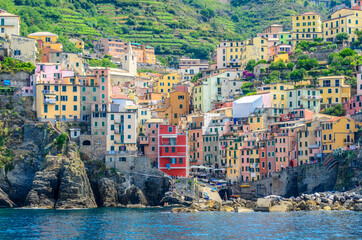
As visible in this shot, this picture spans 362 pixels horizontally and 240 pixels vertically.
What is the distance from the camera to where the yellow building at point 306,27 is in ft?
518

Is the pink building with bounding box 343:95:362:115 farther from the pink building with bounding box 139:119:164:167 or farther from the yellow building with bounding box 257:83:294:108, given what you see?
the pink building with bounding box 139:119:164:167

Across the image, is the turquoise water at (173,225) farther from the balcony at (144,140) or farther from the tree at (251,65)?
the tree at (251,65)

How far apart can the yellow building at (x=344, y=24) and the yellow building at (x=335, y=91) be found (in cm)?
2414

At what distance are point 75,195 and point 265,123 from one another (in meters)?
32.4

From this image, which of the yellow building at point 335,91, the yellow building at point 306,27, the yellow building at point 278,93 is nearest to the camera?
the yellow building at point 335,91

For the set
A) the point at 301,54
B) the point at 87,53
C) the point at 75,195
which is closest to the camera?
the point at 75,195

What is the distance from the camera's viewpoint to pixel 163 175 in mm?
113000

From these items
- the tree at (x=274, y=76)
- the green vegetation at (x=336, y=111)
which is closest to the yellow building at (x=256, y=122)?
the green vegetation at (x=336, y=111)

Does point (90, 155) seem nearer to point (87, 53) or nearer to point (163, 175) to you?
point (163, 175)

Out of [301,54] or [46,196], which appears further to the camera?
[301,54]

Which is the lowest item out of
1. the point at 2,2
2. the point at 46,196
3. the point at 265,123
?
the point at 46,196

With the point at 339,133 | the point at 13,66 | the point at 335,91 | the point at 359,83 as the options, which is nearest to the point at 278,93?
the point at 335,91

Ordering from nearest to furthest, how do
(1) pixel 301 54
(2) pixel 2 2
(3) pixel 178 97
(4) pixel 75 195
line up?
(4) pixel 75 195
(3) pixel 178 97
(1) pixel 301 54
(2) pixel 2 2

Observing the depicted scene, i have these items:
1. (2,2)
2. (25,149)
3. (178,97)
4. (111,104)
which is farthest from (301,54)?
(2,2)
